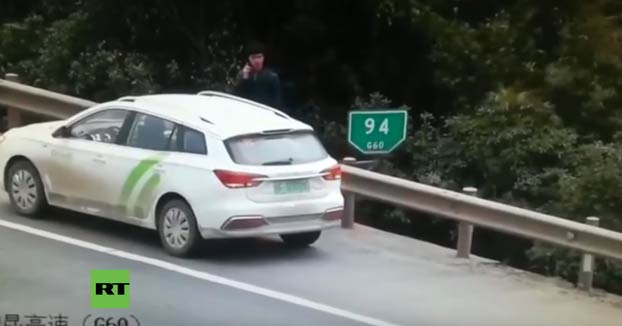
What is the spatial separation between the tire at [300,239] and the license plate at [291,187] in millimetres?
759

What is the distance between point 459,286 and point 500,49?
20.8 ft

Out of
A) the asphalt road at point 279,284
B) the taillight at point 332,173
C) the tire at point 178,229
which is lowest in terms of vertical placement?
the asphalt road at point 279,284

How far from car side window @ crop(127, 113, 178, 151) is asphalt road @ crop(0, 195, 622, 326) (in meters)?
0.88

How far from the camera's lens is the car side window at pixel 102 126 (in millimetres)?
12766

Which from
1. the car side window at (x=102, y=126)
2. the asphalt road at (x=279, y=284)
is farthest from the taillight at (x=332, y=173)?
the car side window at (x=102, y=126)

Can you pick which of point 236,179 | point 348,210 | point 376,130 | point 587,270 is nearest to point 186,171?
point 236,179

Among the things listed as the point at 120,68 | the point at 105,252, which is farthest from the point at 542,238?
the point at 120,68

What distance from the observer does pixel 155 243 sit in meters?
12.5

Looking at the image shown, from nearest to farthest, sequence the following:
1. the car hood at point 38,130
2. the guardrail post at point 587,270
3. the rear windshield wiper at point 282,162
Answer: the rear windshield wiper at point 282,162, the guardrail post at point 587,270, the car hood at point 38,130

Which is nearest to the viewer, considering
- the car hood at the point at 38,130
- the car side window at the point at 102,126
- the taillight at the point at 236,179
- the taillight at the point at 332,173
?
the taillight at the point at 236,179

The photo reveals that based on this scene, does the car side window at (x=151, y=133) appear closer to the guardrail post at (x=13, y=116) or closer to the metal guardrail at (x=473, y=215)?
the metal guardrail at (x=473, y=215)

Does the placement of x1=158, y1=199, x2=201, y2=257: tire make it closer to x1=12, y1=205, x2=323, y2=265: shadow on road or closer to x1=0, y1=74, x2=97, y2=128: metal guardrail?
x1=12, y1=205, x2=323, y2=265: shadow on road

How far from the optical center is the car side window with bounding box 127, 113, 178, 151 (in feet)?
40.4

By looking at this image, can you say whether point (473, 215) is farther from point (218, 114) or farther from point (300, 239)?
point (218, 114)
